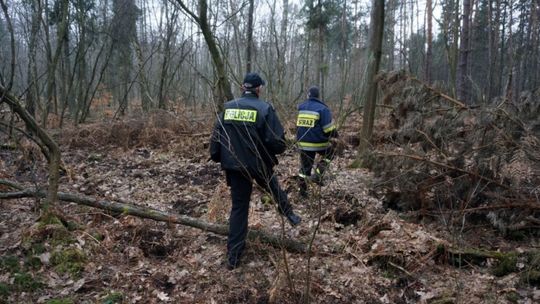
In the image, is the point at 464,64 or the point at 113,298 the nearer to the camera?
the point at 113,298

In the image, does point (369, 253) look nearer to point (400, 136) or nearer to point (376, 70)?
point (400, 136)

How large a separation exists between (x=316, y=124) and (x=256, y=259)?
8.60 ft

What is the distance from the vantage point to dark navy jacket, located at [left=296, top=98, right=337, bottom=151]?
230 inches

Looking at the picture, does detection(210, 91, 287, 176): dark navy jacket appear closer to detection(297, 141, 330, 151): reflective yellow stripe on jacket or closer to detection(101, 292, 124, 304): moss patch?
detection(101, 292, 124, 304): moss patch

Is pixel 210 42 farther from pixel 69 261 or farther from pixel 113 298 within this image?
pixel 113 298

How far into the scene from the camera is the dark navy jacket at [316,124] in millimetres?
5848

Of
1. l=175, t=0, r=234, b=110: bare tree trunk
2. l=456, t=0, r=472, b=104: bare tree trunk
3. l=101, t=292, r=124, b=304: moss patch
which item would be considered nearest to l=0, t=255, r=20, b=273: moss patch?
l=101, t=292, r=124, b=304: moss patch

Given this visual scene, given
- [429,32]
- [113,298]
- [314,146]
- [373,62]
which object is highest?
[429,32]

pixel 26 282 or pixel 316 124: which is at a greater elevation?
pixel 316 124

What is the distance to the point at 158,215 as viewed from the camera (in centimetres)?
473

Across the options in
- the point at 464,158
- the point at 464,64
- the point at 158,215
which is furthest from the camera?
the point at 464,64

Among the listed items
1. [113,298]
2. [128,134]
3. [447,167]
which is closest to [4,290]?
[113,298]

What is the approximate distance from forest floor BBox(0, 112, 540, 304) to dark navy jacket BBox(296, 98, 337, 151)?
841 millimetres

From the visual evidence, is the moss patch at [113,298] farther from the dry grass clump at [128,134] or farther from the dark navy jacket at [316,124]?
the dry grass clump at [128,134]
